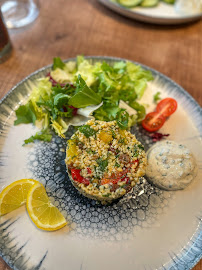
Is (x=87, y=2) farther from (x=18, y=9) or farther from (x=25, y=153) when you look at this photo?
(x=25, y=153)

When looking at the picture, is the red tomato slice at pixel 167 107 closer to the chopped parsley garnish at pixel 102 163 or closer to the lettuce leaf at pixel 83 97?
the lettuce leaf at pixel 83 97

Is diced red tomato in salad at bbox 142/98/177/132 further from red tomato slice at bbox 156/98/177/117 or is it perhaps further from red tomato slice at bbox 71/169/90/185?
red tomato slice at bbox 71/169/90/185

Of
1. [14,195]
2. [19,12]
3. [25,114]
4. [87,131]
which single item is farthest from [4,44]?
[14,195]

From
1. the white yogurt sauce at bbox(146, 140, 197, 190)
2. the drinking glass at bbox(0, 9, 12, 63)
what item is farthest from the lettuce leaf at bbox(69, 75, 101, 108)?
the drinking glass at bbox(0, 9, 12, 63)

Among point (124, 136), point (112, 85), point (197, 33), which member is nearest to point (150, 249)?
point (124, 136)

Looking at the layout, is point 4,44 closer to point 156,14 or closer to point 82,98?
point 82,98

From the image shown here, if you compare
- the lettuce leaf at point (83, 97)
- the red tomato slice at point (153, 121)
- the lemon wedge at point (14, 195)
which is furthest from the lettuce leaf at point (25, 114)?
the red tomato slice at point (153, 121)
